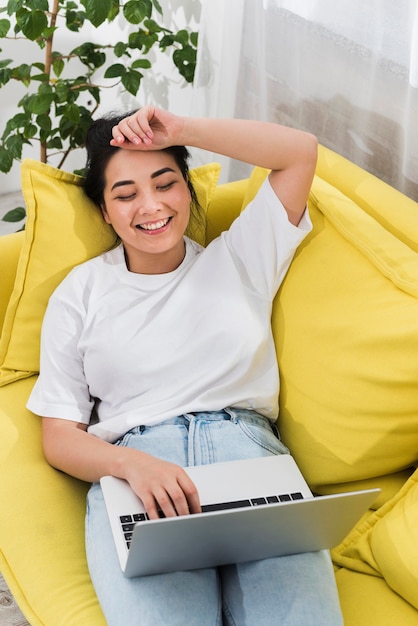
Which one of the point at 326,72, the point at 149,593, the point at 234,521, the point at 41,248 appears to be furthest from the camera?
the point at 326,72

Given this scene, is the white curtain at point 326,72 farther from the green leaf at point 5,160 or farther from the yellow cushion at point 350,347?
the green leaf at point 5,160

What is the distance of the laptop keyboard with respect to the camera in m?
1.21

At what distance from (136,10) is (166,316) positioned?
106 centimetres

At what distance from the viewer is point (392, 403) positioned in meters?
1.34

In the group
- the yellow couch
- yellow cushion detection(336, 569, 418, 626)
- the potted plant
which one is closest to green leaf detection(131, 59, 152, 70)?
the potted plant

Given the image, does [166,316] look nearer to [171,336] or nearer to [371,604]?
[171,336]

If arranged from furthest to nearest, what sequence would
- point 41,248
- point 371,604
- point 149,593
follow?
point 41,248 < point 371,604 < point 149,593

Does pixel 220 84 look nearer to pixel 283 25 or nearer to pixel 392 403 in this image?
pixel 283 25

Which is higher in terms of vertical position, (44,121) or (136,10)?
(136,10)

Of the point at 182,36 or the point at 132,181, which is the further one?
the point at 182,36

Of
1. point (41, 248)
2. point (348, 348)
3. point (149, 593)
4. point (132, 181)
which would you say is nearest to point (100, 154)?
point (132, 181)

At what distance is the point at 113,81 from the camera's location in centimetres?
305

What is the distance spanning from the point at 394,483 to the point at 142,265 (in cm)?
60

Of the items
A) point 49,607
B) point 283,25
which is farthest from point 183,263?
point 283,25
